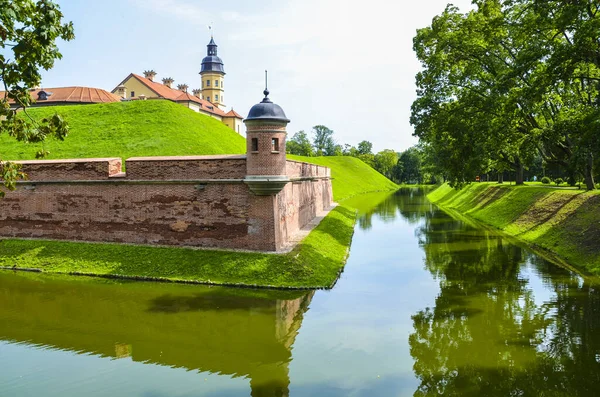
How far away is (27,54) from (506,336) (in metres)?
10.0

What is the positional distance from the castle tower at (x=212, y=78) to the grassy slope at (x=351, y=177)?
863 inches

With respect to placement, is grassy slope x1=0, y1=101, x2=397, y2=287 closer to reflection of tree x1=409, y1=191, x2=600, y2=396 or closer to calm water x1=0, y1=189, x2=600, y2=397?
calm water x1=0, y1=189, x2=600, y2=397

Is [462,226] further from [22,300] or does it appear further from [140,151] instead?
[22,300]

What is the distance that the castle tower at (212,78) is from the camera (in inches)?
3147

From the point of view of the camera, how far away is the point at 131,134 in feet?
110

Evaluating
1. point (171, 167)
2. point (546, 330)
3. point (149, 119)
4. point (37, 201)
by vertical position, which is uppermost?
point (149, 119)

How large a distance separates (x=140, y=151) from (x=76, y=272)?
56.3ft

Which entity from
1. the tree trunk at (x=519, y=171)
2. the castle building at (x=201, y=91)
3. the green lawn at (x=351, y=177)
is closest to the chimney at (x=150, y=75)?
the castle building at (x=201, y=91)

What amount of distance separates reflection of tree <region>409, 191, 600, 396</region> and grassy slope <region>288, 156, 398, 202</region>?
145ft

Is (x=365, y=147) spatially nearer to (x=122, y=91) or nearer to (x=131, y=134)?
(x=122, y=91)

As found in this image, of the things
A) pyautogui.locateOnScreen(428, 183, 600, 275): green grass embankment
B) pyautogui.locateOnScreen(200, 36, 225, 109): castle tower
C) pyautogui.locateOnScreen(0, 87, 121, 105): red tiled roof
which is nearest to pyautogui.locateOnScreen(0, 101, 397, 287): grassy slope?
pyautogui.locateOnScreen(428, 183, 600, 275): green grass embankment

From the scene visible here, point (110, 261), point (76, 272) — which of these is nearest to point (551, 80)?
point (110, 261)

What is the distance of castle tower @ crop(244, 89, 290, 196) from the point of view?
48.4 ft

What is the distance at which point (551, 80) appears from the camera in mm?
14188
